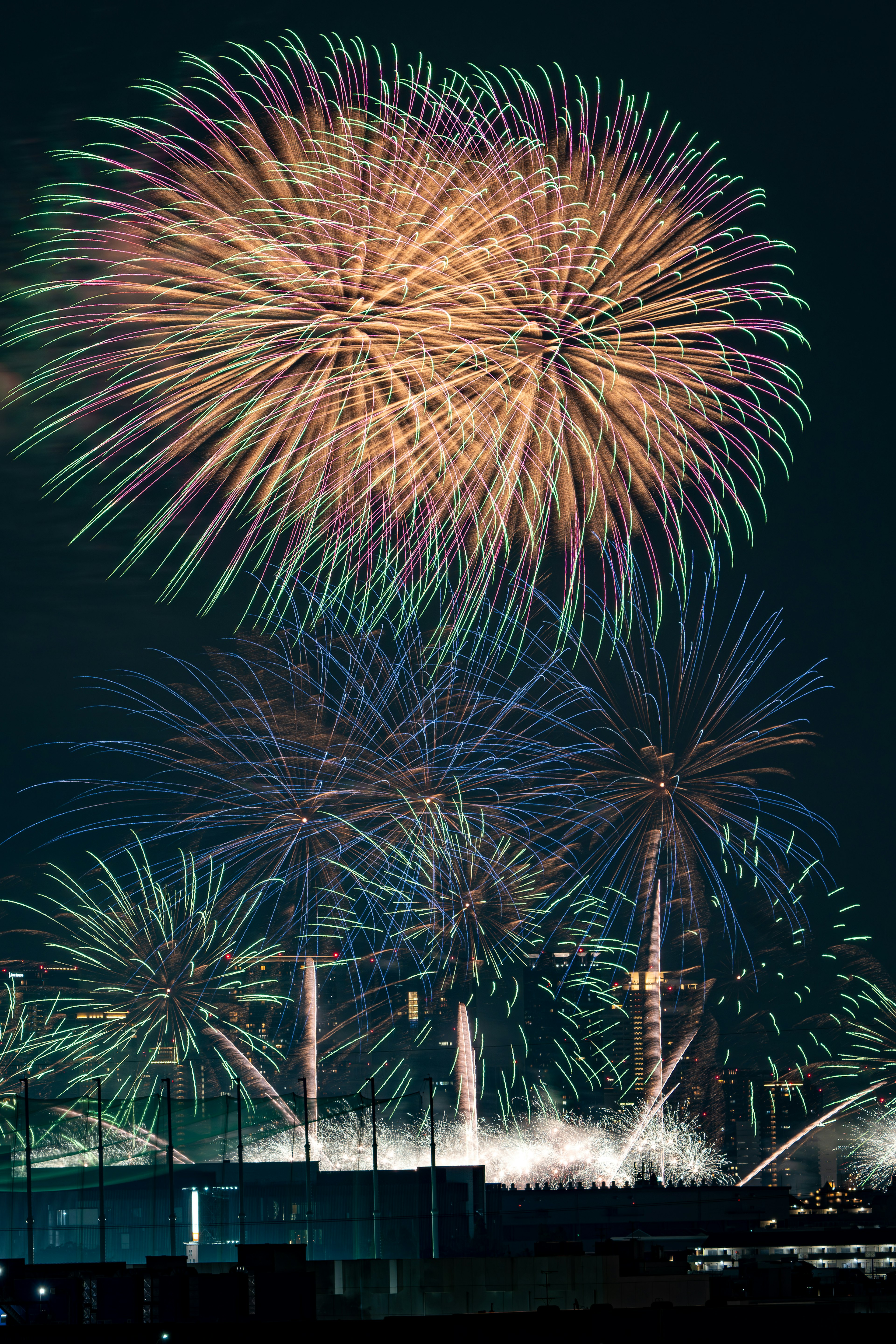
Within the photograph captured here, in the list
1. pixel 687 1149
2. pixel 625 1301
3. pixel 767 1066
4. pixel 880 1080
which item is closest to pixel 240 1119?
pixel 625 1301

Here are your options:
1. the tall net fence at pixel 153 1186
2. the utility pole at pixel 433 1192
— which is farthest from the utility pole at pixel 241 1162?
the utility pole at pixel 433 1192

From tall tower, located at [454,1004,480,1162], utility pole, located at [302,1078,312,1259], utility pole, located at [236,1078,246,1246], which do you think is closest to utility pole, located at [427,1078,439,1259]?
utility pole, located at [302,1078,312,1259]

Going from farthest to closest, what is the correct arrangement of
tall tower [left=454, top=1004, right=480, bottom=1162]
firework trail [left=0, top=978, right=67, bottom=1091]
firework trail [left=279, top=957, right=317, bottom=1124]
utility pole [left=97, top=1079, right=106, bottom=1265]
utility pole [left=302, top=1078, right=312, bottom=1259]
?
1. firework trail [left=0, top=978, right=67, bottom=1091]
2. tall tower [left=454, top=1004, right=480, bottom=1162]
3. firework trail [left=279, top=957, right=317, bottom=1124]
4. utility pole [left=302, top=1078, right=312, bottom=1259]
5. utility pole [left=97, top=1079, right=106, bottom=1265]

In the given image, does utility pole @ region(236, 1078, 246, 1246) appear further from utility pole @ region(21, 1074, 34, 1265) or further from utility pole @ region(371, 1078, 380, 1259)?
utility pole @ region(21, 1074, 34, 1265)

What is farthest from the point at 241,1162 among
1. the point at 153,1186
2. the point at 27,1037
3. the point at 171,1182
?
the point at 27,1037

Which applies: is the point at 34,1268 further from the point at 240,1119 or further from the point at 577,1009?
the point at 577,1009

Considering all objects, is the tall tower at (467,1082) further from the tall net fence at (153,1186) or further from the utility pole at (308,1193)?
the utility pole at (308,1193)

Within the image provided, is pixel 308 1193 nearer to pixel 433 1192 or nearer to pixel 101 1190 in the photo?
pixel 433 1192
